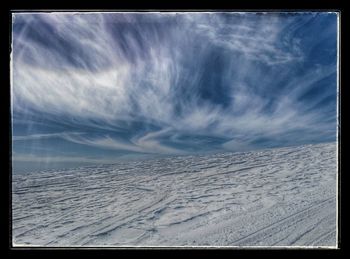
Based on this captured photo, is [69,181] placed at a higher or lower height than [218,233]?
higher

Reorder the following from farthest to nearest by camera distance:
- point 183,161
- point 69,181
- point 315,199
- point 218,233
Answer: point 183,161 < point 69,181 < point 315,199 < point 218,233

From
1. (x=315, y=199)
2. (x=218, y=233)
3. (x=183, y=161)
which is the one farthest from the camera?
(x=183, y=161)

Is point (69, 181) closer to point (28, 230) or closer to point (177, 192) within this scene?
point (28, 230)

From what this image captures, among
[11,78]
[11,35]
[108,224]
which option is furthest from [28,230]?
[11,35]
